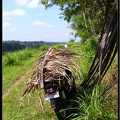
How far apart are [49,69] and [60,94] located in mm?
325

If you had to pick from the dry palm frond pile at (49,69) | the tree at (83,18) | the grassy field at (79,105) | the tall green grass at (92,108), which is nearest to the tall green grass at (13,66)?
the grassy field at (79,105)

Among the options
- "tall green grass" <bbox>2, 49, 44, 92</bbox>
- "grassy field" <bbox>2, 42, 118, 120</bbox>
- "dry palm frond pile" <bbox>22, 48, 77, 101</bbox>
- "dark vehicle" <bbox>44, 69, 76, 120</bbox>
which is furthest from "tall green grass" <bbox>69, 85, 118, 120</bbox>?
"tall green grass" <bbox>2, 49, 44, 92</bbox>

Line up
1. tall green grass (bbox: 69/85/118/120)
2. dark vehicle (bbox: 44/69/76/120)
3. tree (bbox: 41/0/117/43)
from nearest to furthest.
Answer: tall green grass (bbox: 69/85/118/120) < dark vehicle (bbox: 44/69/76/120) < tree (bbox: 41/0/117/43)

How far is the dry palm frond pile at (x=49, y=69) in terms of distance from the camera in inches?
115

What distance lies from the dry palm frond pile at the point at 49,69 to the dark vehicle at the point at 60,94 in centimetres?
6

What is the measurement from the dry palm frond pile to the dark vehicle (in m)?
0.06

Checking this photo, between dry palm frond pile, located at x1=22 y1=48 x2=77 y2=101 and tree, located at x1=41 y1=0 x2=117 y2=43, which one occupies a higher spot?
tree, located at x1=41 y1=0 x2=117 y2=43

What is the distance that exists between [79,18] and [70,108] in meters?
6.55

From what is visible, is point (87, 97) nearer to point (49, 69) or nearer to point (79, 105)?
point (79, 105)

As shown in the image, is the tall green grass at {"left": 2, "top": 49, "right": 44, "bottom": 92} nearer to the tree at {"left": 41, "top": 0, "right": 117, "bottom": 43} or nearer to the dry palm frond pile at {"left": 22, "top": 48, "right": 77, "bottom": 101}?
the tree at {"left": 41, "top": 0, "right": 117, "bottom": 43}

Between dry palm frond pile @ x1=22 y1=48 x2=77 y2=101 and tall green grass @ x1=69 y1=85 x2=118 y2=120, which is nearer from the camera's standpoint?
tall green grass @ x1=69 y1=85 x2=118 y2=120

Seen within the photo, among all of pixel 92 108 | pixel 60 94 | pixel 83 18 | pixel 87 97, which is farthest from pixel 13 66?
pixel 92 108

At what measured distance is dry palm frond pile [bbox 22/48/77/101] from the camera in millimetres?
2916

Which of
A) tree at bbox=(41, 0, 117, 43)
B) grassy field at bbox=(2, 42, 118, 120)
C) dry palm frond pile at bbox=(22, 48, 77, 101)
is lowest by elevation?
grassy field at bbox=(2, 42, 118, 120)
